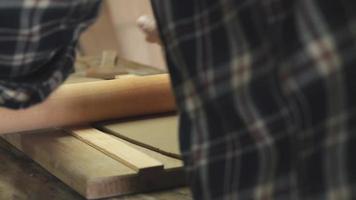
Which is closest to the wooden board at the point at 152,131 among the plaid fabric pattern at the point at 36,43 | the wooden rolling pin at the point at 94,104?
the wooden rolling pin at the point at 94,104

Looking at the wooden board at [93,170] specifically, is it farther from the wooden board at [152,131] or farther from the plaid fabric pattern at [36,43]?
the plaid fabric pattern at [36,43]

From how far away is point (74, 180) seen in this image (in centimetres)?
77

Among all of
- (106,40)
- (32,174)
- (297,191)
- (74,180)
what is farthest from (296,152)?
(106,40)

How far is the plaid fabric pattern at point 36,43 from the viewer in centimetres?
56

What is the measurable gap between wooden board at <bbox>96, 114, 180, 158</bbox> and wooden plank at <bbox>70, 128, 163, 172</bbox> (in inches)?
1.0

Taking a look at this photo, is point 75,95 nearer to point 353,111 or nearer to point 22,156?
point 22,156

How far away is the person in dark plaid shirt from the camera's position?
A: 0.47 metres

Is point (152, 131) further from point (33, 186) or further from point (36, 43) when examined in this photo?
point (36, 43)

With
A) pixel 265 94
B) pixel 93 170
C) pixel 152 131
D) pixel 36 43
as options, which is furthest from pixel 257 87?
pixel 152 131

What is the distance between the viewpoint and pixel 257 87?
1.65ft

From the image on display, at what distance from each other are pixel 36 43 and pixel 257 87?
7.5 inches

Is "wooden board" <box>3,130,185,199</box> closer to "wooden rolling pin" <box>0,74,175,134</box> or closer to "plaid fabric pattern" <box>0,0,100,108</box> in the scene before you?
"wooden rolling pin" <box>0,74,175,134</box>

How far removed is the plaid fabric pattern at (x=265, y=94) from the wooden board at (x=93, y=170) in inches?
8.9

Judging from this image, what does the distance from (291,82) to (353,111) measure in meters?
0.05
